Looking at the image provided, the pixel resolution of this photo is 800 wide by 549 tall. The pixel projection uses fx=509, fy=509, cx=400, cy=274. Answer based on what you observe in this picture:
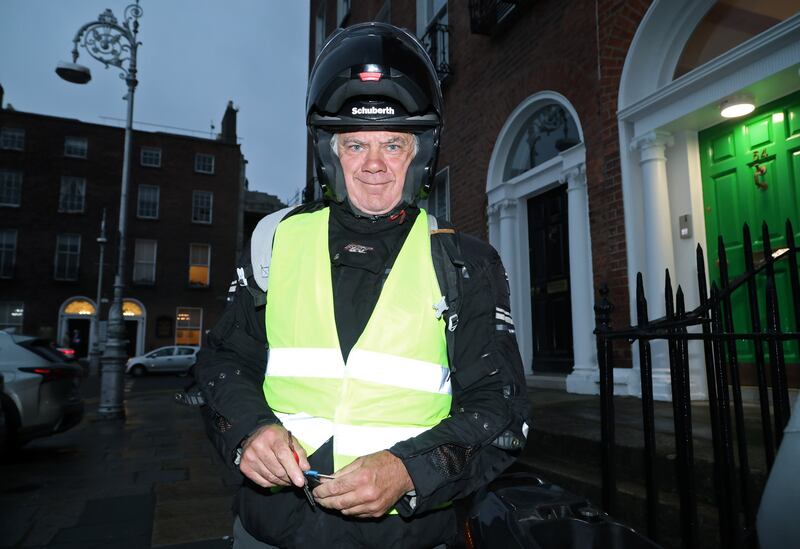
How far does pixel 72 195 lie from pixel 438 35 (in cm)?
2407

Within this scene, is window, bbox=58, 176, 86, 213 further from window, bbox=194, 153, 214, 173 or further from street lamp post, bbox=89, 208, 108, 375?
window, bbox=194, 153, 214, 173

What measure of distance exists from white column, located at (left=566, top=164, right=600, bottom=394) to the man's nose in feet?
15.1

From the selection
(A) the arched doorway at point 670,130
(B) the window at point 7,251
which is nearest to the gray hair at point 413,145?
(A) the arched doorway at point 670,130

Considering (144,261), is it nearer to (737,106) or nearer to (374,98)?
(737,106)

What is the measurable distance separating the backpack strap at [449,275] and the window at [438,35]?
7564 mm

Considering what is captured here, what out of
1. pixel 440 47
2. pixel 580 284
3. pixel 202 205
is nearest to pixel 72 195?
pixel 202 205

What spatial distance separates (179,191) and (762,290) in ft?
91.7

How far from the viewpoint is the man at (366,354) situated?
1174 millimetres

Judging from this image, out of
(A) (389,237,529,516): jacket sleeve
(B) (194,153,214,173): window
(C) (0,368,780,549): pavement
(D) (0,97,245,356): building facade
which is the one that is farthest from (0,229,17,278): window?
(A) (389,237,529,516): jacket sleeve

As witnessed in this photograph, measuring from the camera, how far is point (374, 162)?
1.57 metres

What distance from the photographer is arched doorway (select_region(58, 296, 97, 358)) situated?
24359 millimetres

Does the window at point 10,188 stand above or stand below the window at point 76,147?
below

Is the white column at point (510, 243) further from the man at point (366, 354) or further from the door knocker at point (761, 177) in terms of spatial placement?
the man at point (366, 354)

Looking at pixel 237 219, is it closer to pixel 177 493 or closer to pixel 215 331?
pixel 177 493
